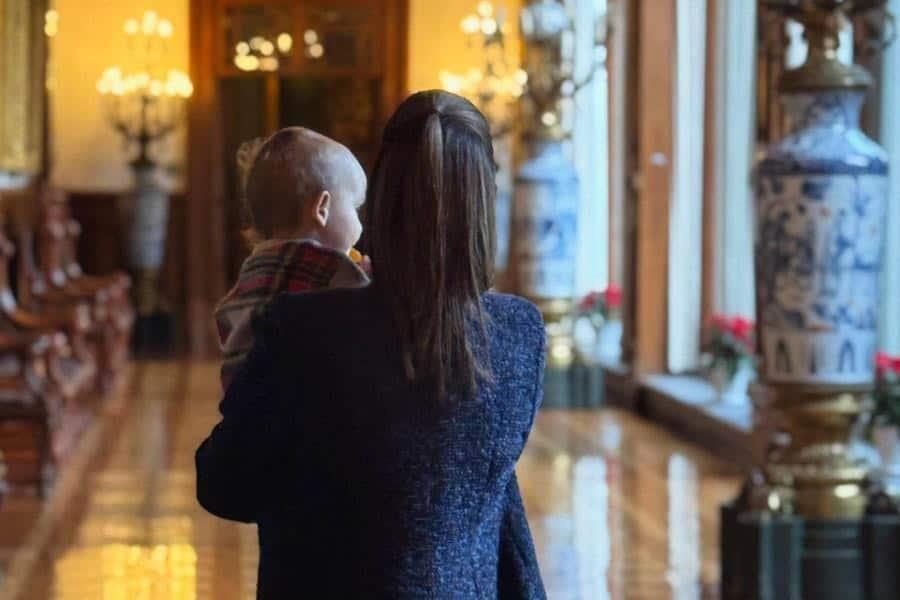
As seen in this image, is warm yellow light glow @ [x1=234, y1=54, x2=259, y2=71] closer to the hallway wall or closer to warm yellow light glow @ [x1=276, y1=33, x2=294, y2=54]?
warm yellow light glow @ [x1=276, y1=33, x2=294, y2=54]

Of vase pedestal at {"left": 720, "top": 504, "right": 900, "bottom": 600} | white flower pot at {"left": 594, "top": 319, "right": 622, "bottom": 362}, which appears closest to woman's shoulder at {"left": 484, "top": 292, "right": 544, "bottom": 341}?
vase pedestal at {"left": 720, "top": 504, "right": 900, "bottom": 600}

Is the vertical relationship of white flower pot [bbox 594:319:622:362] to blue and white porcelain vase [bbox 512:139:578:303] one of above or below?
below

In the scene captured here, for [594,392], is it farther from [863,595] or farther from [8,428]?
[863,595]

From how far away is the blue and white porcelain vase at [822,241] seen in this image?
555cm

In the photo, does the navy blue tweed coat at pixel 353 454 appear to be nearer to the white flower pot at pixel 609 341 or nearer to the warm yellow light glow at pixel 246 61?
the white flower pot at pixel 609 341

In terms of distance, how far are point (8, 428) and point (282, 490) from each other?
5.99 meters

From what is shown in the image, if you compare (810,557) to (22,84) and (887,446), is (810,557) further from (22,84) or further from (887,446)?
(22,84)

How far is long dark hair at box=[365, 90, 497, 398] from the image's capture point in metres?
2.00

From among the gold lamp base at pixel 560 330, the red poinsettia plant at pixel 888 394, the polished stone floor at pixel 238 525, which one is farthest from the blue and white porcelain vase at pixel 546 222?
the red poinsettia plant at pixel 888 394

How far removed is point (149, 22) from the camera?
1700 cm

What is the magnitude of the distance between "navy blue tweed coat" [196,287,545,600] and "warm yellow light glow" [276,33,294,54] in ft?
52.0

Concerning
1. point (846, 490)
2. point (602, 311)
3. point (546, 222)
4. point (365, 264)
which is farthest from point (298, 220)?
point (602, 311)

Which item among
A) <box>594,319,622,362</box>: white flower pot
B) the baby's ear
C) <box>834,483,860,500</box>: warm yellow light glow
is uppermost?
the baby's ear

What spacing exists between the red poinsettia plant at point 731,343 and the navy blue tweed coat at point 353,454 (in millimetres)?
7806
